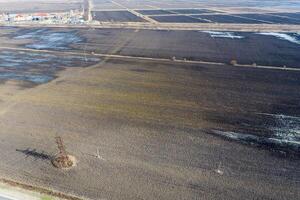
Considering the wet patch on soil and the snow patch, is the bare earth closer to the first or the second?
the wet patch on soil

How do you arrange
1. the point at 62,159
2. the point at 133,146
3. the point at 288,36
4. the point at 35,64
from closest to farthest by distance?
the point at 62,159 < the point at 133,146 < the point at 35,64 < the point at 288,36

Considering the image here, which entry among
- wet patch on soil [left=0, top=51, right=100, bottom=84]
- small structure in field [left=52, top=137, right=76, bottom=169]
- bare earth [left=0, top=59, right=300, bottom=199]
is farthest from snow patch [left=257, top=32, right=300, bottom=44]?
small structure in field [left=52, top=137, right=76, bottom=169]

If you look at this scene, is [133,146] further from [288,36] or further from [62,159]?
[288,36]

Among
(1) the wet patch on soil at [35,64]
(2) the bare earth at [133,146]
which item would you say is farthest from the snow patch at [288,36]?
(1) the wet patch on soil at [35,64]

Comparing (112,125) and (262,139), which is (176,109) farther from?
(262,139)

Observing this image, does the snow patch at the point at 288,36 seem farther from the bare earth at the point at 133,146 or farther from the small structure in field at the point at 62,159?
the small structure in field at the point at 62,159

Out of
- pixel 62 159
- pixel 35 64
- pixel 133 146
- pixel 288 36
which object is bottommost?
pixel 62 159

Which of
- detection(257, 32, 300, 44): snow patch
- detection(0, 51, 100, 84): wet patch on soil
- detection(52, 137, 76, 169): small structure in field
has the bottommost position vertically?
detection(52, 137, 76, 169): small structure in field

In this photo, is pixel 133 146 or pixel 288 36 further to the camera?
pixel 288 36

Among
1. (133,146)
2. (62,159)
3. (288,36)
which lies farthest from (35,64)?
(288,36)

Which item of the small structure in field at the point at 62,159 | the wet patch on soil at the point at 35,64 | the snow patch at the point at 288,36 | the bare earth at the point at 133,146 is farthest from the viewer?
the snow patch at the point at 288,36

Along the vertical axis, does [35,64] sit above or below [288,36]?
below

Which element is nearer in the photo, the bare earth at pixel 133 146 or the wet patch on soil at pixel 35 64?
the bare earth at pixel 133 146
